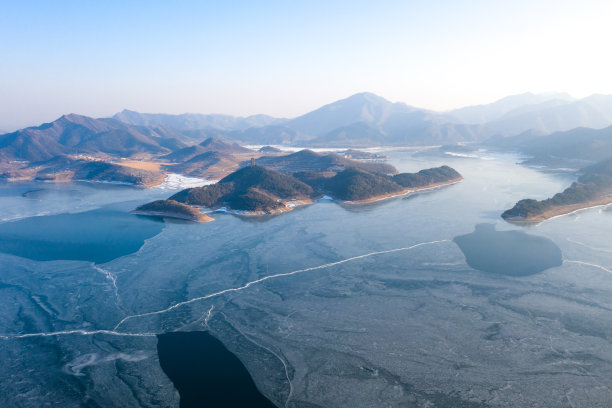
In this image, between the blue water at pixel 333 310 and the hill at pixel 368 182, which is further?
the hill at pixel 368 182

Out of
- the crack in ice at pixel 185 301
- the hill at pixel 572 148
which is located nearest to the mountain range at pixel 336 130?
the hill at pixel 572 148

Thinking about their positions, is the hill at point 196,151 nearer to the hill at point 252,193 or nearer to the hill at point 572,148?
the hill at point 252,193

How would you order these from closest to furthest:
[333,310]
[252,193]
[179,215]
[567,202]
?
[333,310]
[179,215]
[567,202]
[252,193]

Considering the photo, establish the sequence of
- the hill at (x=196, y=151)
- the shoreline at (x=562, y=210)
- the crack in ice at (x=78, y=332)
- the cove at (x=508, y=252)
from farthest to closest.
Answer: the hill at (x=196, y=151) → the shoreline at (x=562, y=210) → the cove at (x=508, y=252) → the crack in ice at (x=78, y=332)

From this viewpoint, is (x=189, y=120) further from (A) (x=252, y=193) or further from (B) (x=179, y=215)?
(B) (x=179, y=215)

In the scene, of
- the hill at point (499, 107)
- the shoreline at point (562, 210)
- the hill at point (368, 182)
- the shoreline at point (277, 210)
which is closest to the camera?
the shoreline at point (562, 210)

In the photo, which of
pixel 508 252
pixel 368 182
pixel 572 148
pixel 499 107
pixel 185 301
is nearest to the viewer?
pixel 185 301

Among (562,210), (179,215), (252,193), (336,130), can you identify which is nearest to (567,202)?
(562,210)

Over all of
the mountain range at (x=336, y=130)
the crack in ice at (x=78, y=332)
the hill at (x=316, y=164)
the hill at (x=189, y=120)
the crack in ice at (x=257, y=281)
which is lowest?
the crack in ice at (x=78, y=332)
